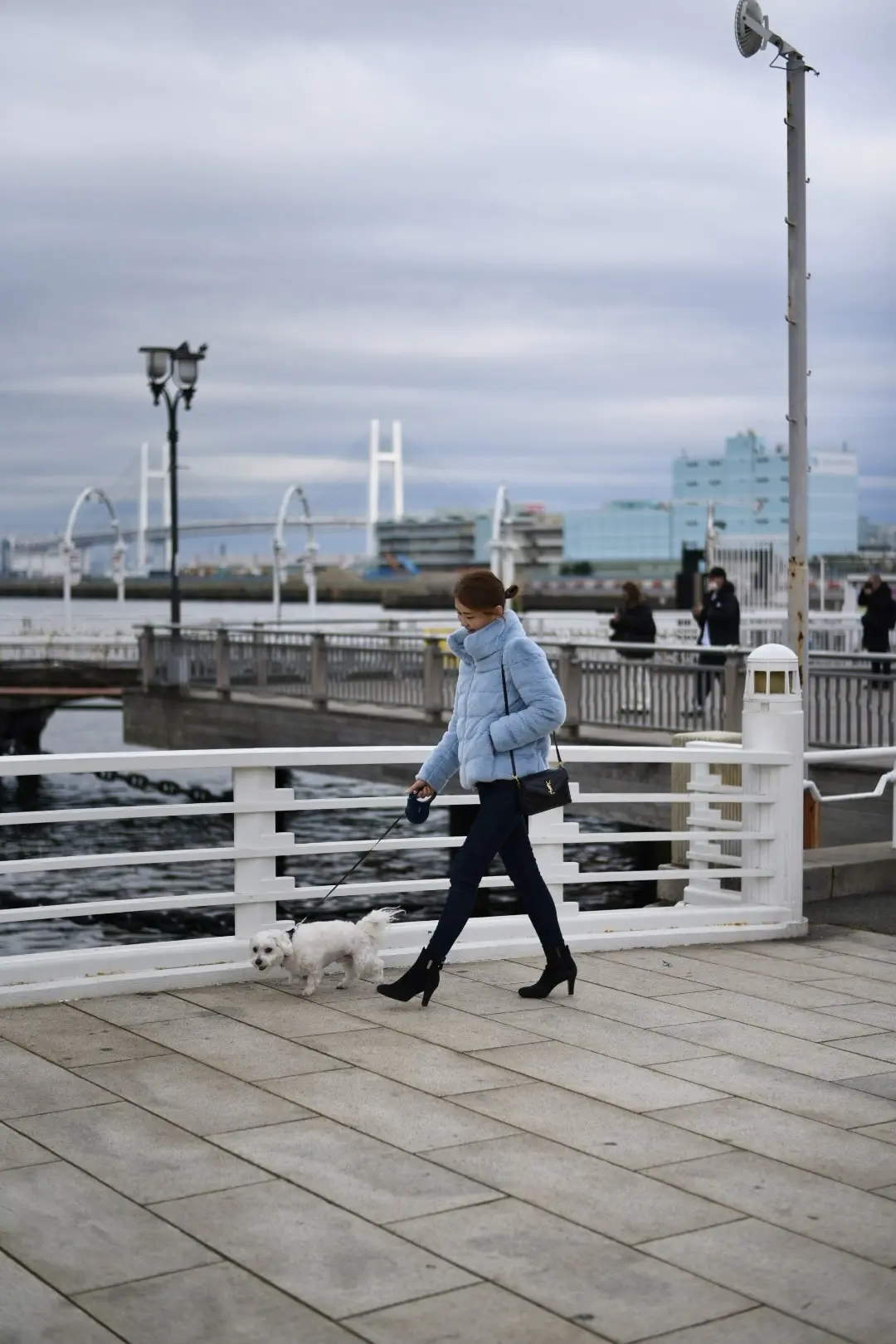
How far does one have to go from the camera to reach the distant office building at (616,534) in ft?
431

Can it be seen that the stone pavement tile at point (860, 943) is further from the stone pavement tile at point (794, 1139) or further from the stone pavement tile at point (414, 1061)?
the stone pavement tile at point (794, 1139)

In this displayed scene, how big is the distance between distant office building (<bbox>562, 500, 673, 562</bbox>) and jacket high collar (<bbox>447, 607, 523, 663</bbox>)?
124 metres

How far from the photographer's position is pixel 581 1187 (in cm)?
476

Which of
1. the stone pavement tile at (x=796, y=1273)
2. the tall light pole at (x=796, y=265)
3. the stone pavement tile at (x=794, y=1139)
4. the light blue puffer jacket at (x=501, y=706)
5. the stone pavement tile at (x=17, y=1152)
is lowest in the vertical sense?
the stone pavement tile at (x=794, y=1139)

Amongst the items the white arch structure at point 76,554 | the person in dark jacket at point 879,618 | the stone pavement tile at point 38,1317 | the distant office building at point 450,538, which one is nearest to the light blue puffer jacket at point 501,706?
the stone pavement tile at point 38,1317

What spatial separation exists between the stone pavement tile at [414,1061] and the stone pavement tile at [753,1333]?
2007mm

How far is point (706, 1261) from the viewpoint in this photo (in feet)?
13.8

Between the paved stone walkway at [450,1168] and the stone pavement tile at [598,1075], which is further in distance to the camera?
the stone pavement tile at [598,1075]

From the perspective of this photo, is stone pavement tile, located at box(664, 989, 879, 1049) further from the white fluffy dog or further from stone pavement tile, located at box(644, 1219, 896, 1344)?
stone pavement tile, located at box(644, 1219, 896, 1344)

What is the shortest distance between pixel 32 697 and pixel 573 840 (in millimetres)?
33025

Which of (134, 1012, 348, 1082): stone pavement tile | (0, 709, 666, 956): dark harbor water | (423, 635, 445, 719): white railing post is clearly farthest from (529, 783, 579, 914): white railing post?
(423, 635, 445, 719): white railing post

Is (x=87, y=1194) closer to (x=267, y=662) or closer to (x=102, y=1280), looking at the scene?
(x=102, y=1280)

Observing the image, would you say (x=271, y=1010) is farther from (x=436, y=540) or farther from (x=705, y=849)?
(x=436, y=540)

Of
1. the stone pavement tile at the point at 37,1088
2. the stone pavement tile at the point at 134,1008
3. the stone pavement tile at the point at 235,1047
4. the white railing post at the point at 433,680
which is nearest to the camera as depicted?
the stone pavement tile at the point at 37,1088
